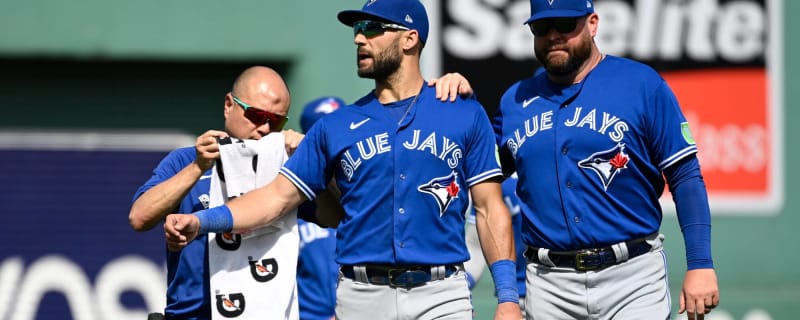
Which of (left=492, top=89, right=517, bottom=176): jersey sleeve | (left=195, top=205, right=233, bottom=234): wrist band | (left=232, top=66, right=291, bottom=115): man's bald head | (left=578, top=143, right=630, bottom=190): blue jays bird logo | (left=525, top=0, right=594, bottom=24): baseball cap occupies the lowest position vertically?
(left=195, top=205, right=233, bottom=234): wrist band

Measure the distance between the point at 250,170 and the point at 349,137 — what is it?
18.8 inches

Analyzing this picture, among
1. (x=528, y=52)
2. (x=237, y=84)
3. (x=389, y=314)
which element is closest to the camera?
(x=389, y=314)

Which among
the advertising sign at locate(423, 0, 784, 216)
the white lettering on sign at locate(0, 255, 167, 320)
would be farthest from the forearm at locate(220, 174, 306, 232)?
the white lettering on sign at locate(0, 255, 167, 320)

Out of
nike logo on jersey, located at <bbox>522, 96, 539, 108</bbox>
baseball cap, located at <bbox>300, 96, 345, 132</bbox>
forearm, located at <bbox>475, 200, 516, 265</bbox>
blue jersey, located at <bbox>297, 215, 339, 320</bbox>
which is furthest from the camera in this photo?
baseball cap, located at <bbox>300, 96, 345, 132</bbox>

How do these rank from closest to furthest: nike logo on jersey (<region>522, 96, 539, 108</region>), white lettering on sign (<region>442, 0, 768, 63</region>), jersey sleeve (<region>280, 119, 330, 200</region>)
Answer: jersey sleeve (<region>280, 119, 330, 200</region>) → nike logo on jersey (<region>522, 96, 539, 108</region>) → white lettering on sign (<region>442, 0, 768, 63</region>)

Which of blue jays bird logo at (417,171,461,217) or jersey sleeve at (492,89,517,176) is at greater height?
jersey sleeve at (492,89,517,176)

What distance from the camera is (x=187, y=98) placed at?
397 inches

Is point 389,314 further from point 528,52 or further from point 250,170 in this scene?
point 528,52

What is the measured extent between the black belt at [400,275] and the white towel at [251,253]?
42 centimetres

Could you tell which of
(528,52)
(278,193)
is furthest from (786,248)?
(278,193)

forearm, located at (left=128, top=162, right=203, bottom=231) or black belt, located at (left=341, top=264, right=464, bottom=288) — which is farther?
forearm, located at (left=128, top=162, right=203, bottom=231)

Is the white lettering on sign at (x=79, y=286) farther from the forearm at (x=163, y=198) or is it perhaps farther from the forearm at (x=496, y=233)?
the forearm at (x=496, y=233)

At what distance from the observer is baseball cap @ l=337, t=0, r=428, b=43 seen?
197 inches

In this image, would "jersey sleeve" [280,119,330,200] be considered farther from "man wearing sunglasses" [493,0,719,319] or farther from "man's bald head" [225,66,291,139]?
"man wearing sunglasses" [493,0,719,319]
